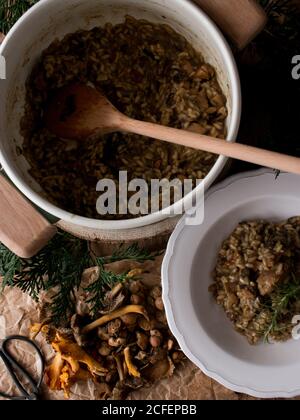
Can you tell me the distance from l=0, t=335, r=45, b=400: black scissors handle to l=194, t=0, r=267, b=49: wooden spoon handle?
82 cm

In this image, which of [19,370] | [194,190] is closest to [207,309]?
[194,190]

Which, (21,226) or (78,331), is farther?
(78,331)

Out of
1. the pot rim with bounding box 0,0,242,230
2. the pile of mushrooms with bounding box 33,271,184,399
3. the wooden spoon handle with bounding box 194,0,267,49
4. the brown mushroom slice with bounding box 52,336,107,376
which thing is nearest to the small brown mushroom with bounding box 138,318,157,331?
the pile of mushrooms with bounding box 33,271,184,399

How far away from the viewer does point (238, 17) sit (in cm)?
115

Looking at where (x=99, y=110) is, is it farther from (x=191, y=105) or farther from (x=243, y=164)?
(x=243, y=164)

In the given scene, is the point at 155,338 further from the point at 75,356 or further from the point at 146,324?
the point at 75,356

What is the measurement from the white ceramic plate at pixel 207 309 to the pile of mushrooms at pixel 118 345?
14 centimetres

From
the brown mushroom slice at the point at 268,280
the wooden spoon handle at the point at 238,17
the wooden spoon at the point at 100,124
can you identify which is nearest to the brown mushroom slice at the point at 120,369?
the brown mushroom slice at the point at 268,280

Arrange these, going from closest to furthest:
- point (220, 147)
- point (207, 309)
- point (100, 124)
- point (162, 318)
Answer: point (220, 147), point (100, 124), point (207, 309), point (162, 318)

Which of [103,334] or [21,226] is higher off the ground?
[21,226]

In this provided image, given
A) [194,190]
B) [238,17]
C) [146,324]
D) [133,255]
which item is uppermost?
[238,17]

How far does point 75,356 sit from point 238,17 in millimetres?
782

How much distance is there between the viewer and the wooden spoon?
1104 mm

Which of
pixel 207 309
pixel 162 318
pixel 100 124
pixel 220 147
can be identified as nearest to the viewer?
pixel 220 147
